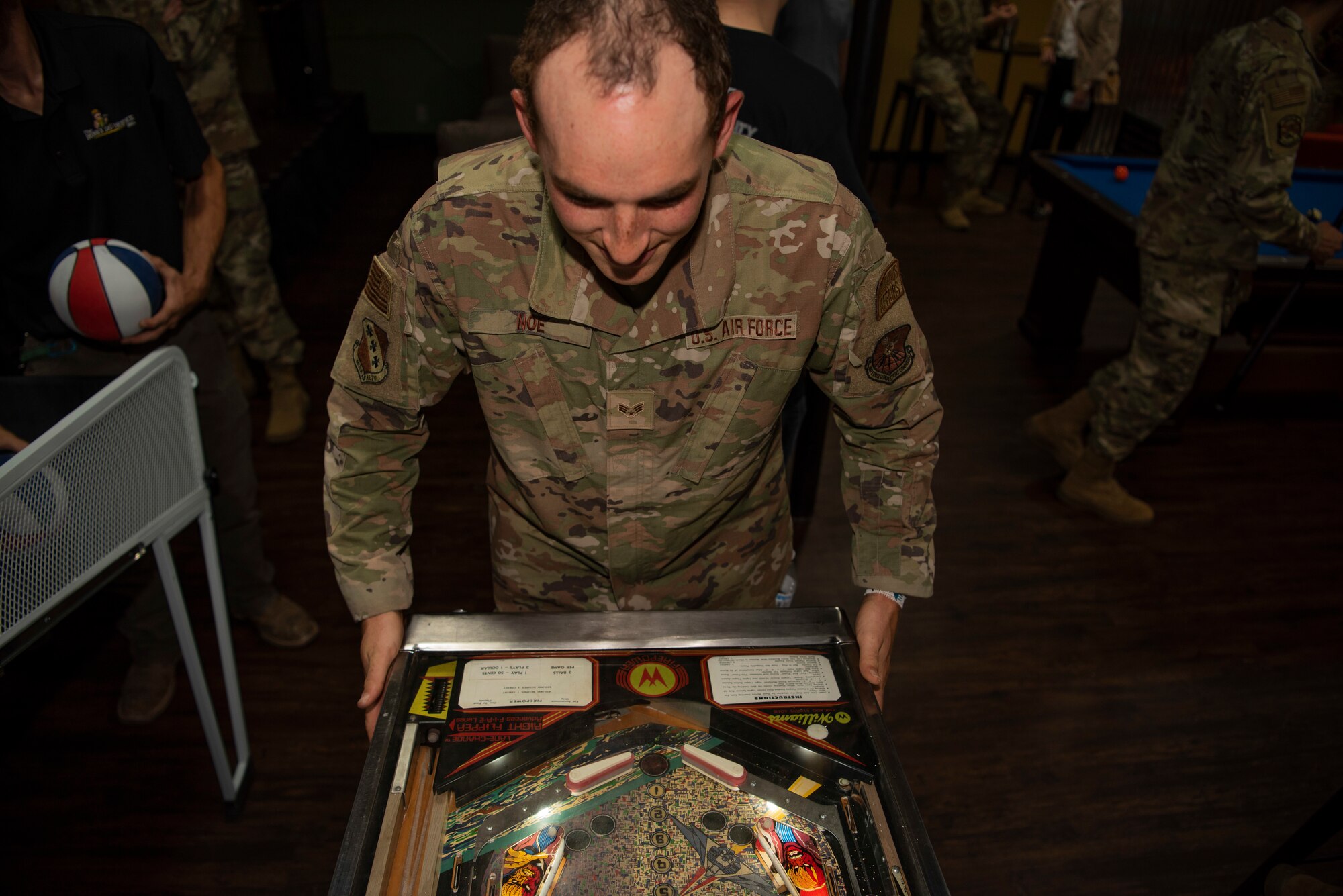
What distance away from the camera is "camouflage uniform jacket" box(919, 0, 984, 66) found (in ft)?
16.4

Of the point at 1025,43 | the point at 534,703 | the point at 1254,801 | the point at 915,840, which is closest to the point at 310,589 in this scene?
the point at 534,703

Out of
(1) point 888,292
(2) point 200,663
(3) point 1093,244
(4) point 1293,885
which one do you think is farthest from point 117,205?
(3) point 1093,244

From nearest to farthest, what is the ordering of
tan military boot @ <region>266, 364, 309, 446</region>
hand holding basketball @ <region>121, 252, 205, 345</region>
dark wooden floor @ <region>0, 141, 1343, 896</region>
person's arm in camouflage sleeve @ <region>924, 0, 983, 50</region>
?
1. hand holding basketball @ <region>121, 252, 205, 345</region>
2. dark wooden floor @ <region>0, 141, 1343, 896</region>
3. tan military boot @ <region>266, 364, 309, 446</region>
4. person's arm in camouflage sleeve @ <region>924, 0, 983, 50</region>

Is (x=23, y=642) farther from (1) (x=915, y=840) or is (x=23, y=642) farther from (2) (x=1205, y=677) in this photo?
(2) (x=1205, y=677)

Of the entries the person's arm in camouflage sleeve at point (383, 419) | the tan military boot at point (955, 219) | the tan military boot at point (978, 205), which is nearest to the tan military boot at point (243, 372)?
the person's arm in camouflage sleeve at point (383, 419)

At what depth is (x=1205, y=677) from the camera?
7.84ft

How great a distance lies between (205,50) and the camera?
2.78m

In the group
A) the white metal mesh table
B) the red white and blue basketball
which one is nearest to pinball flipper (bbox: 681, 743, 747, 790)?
the white metal mesh table

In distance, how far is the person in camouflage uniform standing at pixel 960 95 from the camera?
200 inches

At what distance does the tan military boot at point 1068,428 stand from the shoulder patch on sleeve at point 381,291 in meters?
2.72

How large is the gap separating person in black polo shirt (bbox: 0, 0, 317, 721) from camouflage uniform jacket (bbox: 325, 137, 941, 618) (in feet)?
2.73

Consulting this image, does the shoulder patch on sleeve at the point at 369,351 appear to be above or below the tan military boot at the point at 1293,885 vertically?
above

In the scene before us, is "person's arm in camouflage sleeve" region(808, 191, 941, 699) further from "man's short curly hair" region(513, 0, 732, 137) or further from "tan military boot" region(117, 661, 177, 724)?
"tan military boot" region(117, 661, 177, 724)

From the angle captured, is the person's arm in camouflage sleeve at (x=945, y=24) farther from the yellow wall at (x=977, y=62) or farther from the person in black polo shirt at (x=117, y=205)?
the person in black polo shirt at (x=117, y=205)
